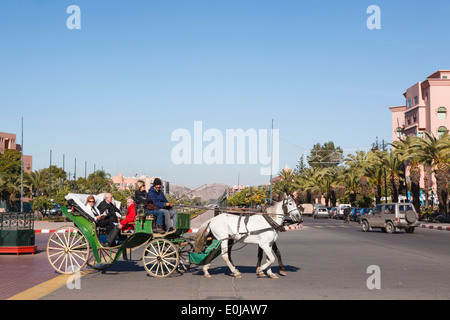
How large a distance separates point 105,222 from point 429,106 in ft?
282

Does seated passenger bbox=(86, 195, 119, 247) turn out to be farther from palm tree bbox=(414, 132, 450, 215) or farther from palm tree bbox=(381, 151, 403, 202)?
palm tree bbox=(381, 151, 403, 202)

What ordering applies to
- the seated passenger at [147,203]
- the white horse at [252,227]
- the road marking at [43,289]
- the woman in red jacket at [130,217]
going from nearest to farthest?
1. the road marking at [43,289]
2. the white horse at [252,227]
3. the seated passenger at [147,203]
4. the woman in red jacket at [130,217]

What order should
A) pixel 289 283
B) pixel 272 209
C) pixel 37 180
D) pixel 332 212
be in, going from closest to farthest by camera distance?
pixel 289 283, pixel 272 209, pixel 332 212, pixel 37 180

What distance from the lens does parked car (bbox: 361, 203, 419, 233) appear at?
110ft

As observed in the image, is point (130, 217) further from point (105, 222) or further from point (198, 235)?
point (198, 235)

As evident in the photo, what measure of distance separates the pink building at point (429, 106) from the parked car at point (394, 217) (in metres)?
53.9

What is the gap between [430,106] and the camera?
9019 centimetres

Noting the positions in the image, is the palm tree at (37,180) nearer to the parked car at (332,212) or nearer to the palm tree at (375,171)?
Result: the parked car at (332,212)

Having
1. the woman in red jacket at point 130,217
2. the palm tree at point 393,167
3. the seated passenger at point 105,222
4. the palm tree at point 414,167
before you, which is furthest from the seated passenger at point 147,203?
the palm tree at point 393,167

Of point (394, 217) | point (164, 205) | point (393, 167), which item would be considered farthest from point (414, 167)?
point (164, 205)

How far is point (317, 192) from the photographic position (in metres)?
112

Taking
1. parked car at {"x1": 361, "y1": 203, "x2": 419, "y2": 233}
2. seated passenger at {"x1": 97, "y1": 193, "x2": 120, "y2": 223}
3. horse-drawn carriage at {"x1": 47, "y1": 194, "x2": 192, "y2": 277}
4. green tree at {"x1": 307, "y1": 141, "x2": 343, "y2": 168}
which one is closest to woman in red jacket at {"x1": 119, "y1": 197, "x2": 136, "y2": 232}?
horse-drawn carriage at {"x1": 47, "y1": 194, "x2": 192, "y2": 277}

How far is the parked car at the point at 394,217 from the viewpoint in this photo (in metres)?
33.6
